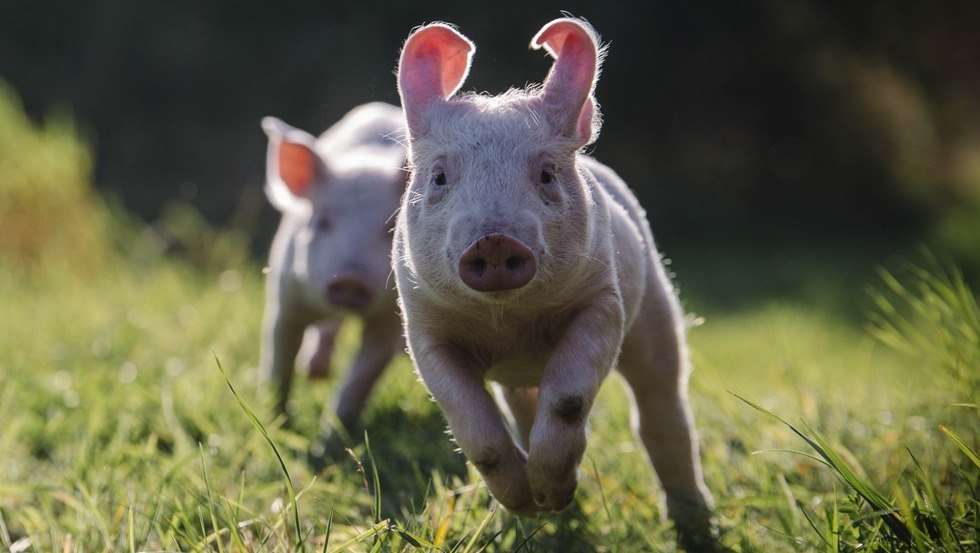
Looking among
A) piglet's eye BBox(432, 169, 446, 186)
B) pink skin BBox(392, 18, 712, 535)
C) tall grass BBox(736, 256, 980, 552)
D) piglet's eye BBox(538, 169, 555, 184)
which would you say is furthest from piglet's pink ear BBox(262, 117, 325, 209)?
tall grass BBox(736, 256, 980, 552)

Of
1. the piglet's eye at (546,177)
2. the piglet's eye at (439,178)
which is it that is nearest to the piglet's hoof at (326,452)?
the piglet's eye at (439,178)

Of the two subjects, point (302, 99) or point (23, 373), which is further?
point (302, 99)

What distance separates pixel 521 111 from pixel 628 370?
3.41 feet

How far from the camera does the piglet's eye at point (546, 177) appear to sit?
9.80 ft

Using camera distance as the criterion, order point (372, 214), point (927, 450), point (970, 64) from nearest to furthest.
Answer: point (927, 450), point (372, 214), point (970, 64)

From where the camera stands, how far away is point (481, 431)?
9.41 ft

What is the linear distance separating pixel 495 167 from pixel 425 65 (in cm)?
49

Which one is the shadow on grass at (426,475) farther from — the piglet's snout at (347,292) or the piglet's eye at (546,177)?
the piglet's eye at (546,177)

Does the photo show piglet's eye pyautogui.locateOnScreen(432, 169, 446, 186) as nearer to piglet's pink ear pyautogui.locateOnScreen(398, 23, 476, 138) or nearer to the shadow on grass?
piglet's pink ear pyautogui.locateOnScreen(398, 23, 476, 138)

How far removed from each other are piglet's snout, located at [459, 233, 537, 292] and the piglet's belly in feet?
1.82

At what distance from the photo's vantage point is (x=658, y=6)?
12922mm

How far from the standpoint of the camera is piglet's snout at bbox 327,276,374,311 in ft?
16.1

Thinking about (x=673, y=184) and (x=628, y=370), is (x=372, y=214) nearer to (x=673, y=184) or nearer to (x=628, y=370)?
(x=628, y=370)

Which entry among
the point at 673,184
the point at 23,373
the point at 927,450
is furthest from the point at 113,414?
the point at 673,184
